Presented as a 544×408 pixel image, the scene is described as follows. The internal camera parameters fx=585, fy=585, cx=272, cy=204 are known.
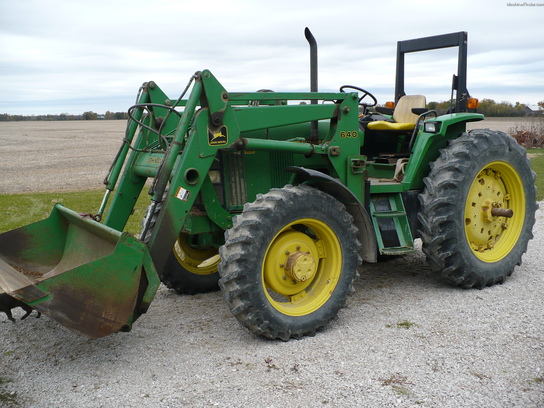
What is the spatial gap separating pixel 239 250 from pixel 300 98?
1.57 meters

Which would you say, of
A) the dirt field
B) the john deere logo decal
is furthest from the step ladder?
the dirt field

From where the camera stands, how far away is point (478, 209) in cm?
582

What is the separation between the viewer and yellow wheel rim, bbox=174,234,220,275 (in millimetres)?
5734

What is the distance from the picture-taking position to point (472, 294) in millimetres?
5562

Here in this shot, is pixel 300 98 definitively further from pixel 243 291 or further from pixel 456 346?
pixel 456 346

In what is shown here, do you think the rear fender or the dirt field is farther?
the dirt field

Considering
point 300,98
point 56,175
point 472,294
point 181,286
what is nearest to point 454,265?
point 472,294

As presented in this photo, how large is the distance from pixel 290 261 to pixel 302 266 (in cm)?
10

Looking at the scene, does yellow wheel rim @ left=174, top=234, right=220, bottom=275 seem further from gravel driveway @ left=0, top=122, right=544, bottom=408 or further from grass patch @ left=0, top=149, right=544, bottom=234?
grass patch @ left=0, top=149, right=544, bottom=234

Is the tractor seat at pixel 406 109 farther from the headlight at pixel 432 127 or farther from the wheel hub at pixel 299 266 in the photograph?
the wheel hub at pixel 299 266

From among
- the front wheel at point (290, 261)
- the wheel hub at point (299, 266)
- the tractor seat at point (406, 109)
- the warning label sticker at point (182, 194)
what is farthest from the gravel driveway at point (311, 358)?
the tractor seat at point (406, 109)

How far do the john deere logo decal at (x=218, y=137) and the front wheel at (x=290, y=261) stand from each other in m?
0.51

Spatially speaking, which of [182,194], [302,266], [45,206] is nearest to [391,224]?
[302,266]

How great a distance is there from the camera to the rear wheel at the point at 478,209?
536 centimetres
